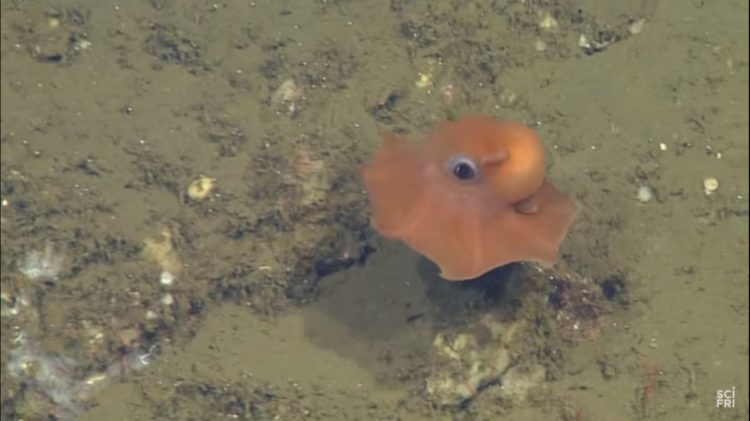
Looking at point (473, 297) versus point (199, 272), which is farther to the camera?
point (199, 272)

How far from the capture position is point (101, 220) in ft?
18.0

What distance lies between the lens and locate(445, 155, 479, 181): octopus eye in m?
4.26

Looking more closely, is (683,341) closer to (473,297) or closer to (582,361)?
(582,361)

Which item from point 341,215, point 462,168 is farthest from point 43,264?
point 462,168

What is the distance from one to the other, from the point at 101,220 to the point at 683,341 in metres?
4.18

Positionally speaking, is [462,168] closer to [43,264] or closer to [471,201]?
[471,201]

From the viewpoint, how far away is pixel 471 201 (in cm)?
430

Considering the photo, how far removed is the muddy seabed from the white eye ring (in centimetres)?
100

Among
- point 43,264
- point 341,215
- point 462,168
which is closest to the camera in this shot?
point 462,168

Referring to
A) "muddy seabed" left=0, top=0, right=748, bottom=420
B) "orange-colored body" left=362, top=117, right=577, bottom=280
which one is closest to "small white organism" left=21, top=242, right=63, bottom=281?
"muddy seabed" left=0, top=0, right=748, bottom=420

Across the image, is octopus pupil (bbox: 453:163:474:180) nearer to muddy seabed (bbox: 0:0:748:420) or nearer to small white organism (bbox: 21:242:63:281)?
muddy seabed (bbox: 0:0:748:420)

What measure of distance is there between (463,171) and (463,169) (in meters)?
0.01

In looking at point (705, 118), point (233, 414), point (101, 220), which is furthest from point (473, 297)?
point (101, 220)

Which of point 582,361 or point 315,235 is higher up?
point 315,235
